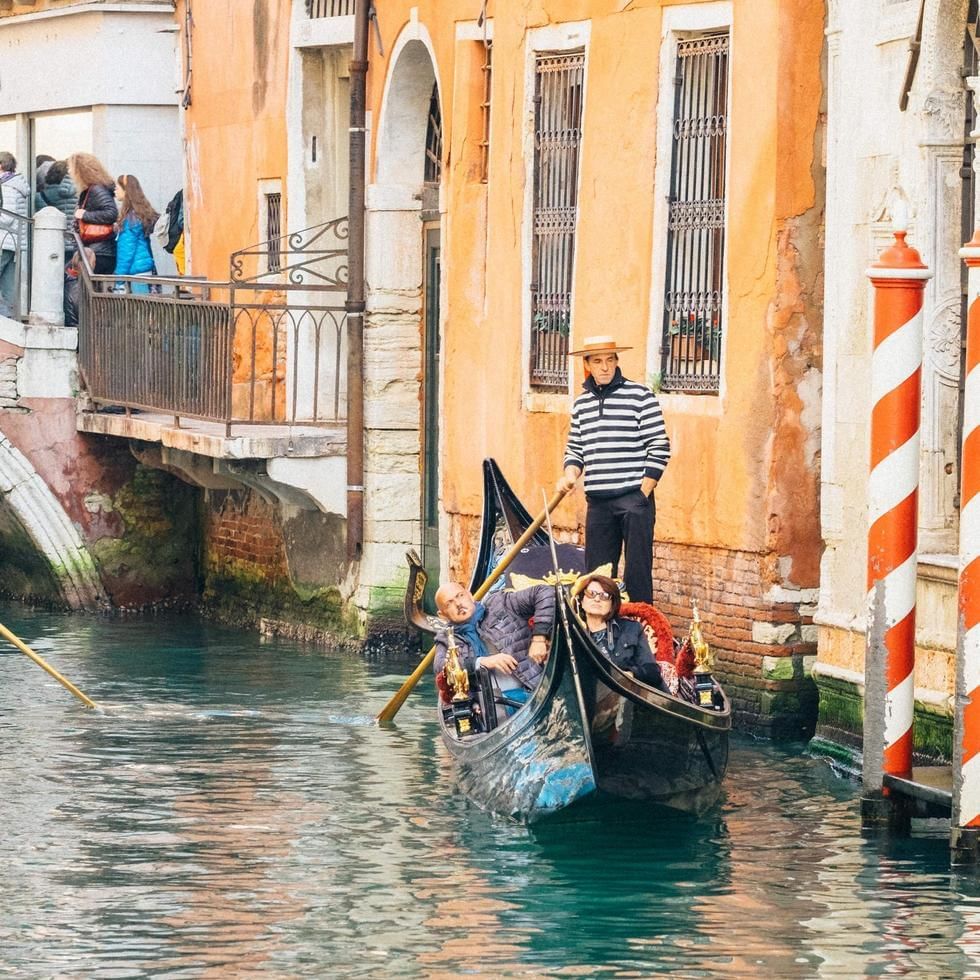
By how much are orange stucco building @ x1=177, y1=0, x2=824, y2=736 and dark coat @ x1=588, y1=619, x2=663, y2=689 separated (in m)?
1.88

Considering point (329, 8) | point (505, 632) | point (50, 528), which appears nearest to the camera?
point (505, 632)

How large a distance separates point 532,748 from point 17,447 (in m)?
7.46

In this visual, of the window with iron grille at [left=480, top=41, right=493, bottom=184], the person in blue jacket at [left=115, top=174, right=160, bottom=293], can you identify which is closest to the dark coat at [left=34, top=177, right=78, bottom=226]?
the person in blue jacket at [left=115, top=174, right=160, bottom=293]

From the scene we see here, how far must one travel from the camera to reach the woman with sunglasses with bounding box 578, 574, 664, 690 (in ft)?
28.9

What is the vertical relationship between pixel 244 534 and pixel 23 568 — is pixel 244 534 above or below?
above

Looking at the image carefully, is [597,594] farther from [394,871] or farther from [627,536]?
[627,536]

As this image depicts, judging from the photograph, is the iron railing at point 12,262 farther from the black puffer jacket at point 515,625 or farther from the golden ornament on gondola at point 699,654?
the golden ornament on gondola at point 699,654

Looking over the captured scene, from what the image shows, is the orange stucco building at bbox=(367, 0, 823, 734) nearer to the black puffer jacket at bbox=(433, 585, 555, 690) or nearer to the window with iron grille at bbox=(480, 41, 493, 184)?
the window with iron grille at bbox=(480, 41, 493, 184)

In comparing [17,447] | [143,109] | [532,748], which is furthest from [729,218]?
[143,109]

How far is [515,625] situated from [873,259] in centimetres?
174

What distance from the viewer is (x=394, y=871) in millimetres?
8164

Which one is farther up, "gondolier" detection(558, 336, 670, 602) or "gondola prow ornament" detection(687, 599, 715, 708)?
"gondolier" detection(558, 336, 670, 602)

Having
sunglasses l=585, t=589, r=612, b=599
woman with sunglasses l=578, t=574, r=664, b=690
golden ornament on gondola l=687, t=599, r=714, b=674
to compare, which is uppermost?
sunglasses l=585, t=589, r=612, b=599

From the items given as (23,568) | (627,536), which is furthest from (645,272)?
(23,568)
